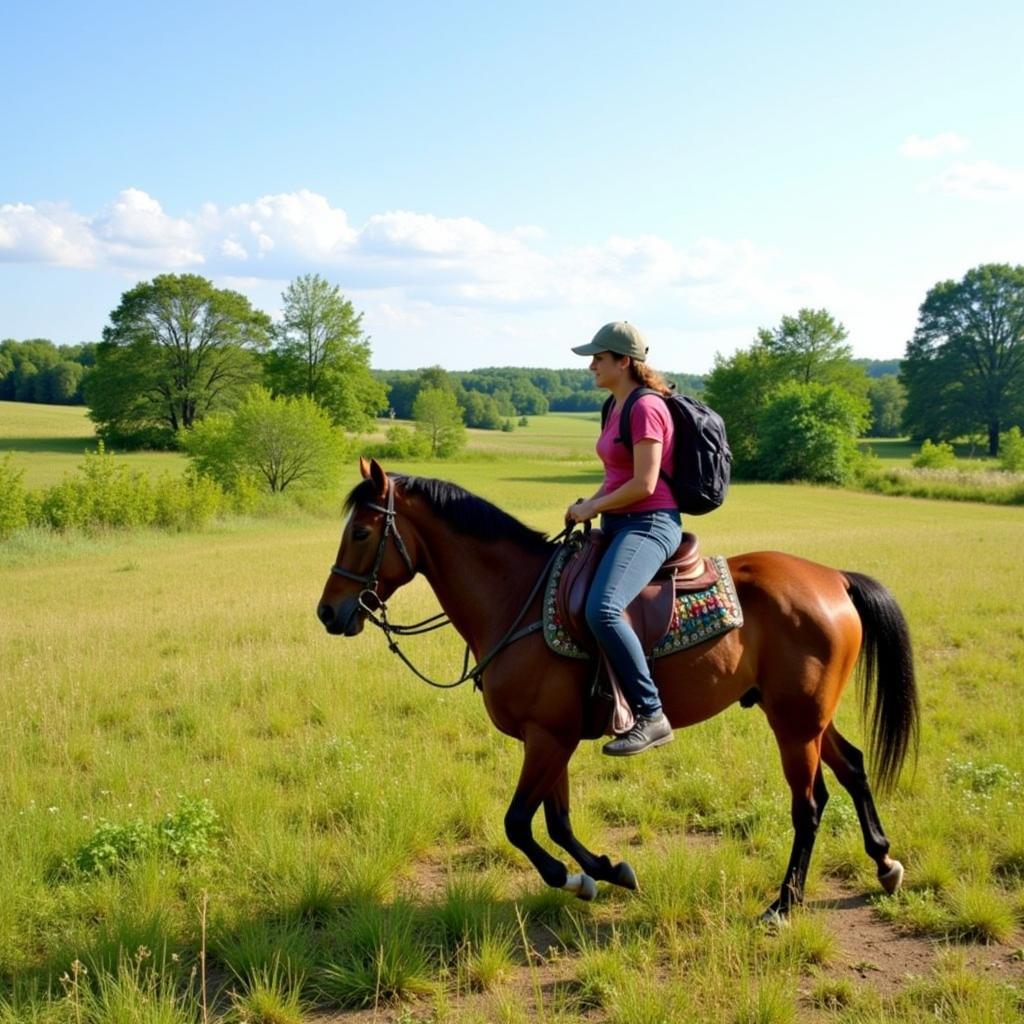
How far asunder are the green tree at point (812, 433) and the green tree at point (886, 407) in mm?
37205

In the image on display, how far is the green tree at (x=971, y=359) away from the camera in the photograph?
71875 millimetres

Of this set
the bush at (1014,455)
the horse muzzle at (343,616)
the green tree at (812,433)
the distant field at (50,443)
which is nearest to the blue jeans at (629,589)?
the horse muzzle at (343,616)

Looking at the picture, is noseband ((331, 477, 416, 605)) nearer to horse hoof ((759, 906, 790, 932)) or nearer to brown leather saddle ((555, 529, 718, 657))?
brown leather saddle ((555, 529, 718, 657))

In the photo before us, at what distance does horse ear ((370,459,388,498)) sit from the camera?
490 cm

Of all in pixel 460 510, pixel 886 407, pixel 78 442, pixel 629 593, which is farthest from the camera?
pixel 886 407

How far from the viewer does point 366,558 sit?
4984 millimetres

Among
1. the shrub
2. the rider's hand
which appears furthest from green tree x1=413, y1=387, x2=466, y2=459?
the rider's hand

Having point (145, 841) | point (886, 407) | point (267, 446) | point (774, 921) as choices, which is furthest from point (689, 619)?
point (886, 407)

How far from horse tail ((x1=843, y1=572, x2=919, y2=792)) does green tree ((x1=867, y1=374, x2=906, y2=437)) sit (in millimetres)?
102976

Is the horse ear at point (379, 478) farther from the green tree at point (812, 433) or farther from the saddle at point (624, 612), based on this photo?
the green tree at point (812, 433)

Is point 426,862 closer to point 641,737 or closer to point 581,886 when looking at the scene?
point 581,886

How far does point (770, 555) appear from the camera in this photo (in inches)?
218

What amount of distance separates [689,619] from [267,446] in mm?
40942

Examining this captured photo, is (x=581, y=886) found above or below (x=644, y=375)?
below
